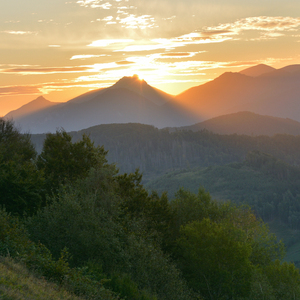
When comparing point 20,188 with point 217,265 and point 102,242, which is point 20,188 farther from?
point 217,265

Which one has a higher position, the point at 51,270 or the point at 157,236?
the point at 51,270

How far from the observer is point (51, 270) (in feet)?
62.3

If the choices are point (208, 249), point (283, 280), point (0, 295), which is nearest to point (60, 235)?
point (0, 295)

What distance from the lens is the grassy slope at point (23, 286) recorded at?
14020 mm

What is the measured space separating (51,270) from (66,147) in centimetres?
2864

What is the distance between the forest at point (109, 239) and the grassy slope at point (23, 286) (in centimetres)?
9

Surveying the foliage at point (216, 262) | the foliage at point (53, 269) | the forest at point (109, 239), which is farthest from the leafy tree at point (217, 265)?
the foliage at point (53, 269)

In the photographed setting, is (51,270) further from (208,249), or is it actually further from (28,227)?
(208,249)

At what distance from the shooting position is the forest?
20.6 m

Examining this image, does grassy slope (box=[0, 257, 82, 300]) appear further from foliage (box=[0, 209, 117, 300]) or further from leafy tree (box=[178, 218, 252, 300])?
leafy tree (box=[178, 218, 252, 300])

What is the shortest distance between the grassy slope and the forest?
0.28 ft

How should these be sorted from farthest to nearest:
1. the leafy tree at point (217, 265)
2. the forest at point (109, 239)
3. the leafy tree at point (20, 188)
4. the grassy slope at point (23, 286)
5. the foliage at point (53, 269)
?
the leafy tree at point (217, 265)
the leafy tree at point (20, 188)
the forest at point (109, 239)
the foliage at point (53, 269)
the grassy slope at point (23, 286)

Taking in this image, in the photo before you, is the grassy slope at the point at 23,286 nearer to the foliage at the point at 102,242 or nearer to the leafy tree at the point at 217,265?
the foliage at the point at 102,242

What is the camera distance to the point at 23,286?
50.1ft
